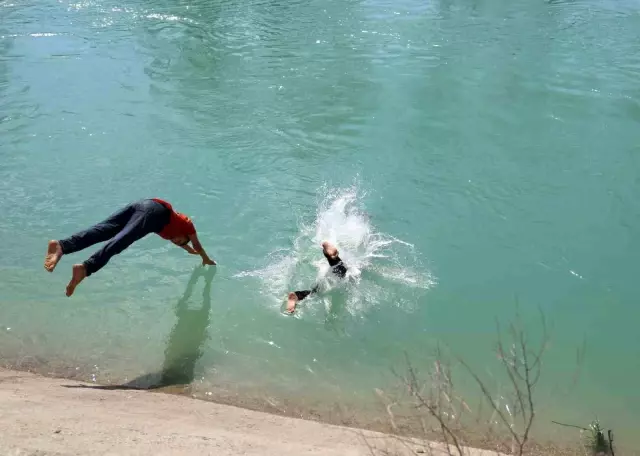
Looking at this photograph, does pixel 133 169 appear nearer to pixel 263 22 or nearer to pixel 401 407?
pixel 401 407

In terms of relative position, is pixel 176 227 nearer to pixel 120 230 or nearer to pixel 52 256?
pixel 120 230

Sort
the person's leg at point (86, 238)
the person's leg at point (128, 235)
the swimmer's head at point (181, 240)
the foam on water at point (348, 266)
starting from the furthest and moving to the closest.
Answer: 1. the foam on water at point (348, 266)
2. the swimmer's head at point (181, 240)
3. the person's leg at point (86, 238)
4. the person's leg at point (128, 235)

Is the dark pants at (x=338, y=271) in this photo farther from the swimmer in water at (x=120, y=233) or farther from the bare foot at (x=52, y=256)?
the bare foot at (x=52, y=256)

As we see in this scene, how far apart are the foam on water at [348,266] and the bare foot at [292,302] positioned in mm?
162

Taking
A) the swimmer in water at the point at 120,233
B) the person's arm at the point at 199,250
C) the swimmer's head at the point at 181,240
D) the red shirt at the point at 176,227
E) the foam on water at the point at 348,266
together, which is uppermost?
the swimmer in water at the point at 120,233

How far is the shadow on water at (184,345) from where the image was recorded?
21.2 ft

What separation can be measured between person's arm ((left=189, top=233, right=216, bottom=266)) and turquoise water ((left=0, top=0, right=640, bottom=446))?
1.25 feet

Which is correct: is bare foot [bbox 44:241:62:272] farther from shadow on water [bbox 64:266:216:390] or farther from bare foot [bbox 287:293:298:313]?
bare foot [bbox 287:293:298:313]

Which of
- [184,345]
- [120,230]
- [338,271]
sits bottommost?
[184,345]

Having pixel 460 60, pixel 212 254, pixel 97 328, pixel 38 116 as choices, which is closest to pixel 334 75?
pixel 460 60

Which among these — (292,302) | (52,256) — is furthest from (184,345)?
(52,256)

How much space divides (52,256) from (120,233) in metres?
0.70

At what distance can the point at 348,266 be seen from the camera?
8305 millimetres

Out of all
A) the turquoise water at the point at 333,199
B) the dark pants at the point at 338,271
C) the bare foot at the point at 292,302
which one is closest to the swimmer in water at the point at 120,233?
the turquoise water at the point at 333,199
